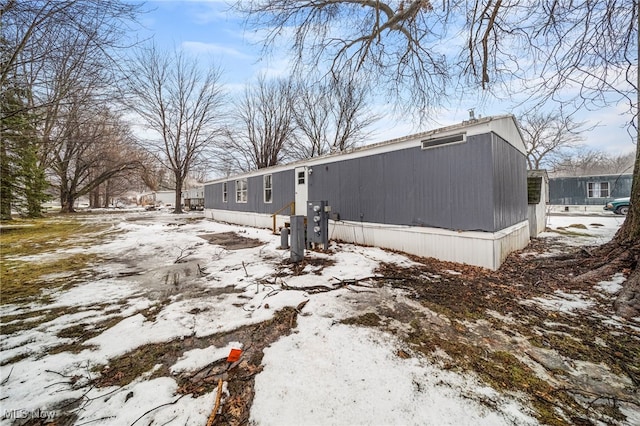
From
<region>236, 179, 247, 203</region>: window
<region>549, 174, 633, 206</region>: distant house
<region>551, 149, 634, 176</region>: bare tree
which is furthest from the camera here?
<region>551, 149, 634, 176</region>: bare tree

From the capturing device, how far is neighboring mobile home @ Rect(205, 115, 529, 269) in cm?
479

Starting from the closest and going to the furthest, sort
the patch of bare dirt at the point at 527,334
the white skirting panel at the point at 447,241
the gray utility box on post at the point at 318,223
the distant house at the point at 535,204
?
the patch of bare dirt at the point at 527,334 < the white skirting panel at the point at 447,241 < the gray utility box on post at the point at 318,223 < the distant house at the point at 535,204

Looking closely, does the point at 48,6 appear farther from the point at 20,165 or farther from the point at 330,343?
the point at 20,165

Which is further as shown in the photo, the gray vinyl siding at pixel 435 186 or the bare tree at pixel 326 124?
the bare tree at pixel 326 124

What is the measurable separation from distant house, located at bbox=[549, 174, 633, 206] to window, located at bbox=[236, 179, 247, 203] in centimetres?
2487

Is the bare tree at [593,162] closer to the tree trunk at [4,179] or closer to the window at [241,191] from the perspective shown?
the window at [241,191]

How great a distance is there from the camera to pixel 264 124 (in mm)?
21969

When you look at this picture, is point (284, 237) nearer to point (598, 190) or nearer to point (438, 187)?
point (438, 187)

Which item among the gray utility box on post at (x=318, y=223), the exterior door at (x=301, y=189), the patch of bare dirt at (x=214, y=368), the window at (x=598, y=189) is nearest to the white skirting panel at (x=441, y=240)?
the gray utility box on post at (x=318, y=223)

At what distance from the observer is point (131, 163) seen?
917 inches

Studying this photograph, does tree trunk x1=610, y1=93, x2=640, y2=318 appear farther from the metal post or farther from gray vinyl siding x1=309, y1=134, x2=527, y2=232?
the metal post

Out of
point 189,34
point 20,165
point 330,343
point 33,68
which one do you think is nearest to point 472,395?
point 330,343

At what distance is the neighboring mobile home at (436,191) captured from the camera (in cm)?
479

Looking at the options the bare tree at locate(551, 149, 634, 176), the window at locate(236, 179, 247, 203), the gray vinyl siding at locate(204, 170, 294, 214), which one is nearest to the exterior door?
the gray vinyl siding at locate(204, 170, 294, 214)
